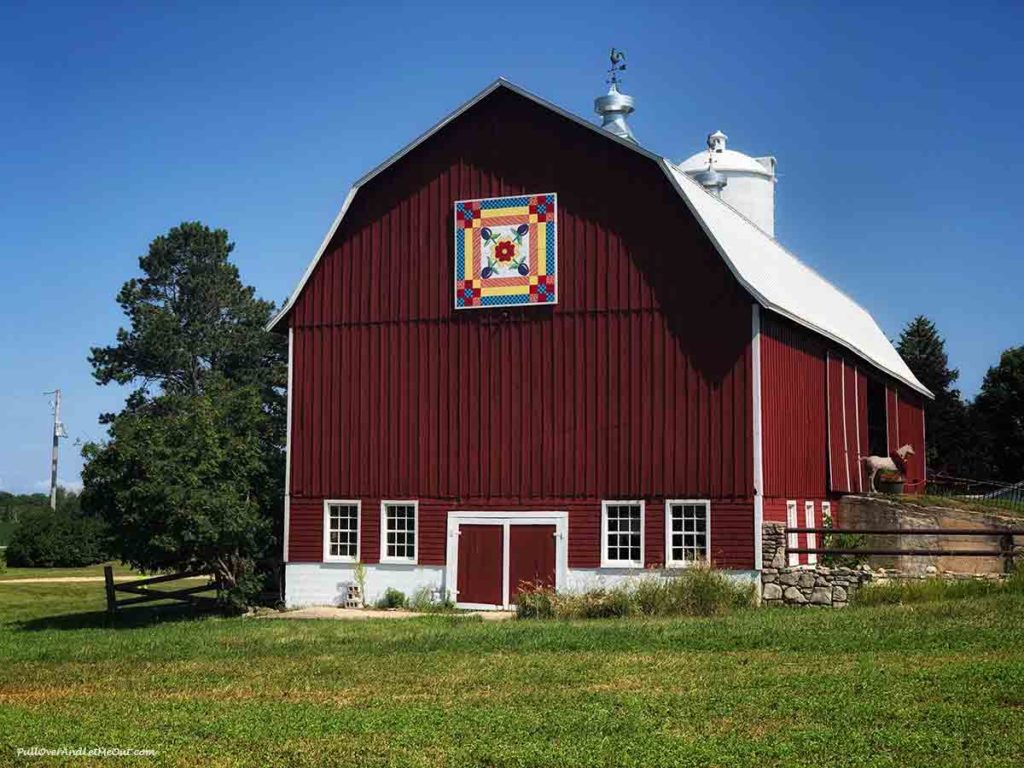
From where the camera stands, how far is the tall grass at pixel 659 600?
72.5ft

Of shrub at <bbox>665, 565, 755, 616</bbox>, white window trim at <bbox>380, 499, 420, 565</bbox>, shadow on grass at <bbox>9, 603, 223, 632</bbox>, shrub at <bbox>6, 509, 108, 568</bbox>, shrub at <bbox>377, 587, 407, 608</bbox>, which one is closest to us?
shrub at <bbox>665, 565, 755, 616</bbox>

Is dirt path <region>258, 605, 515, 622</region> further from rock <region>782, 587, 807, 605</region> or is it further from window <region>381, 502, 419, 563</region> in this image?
rock <region>782, 587, 807, 605</region>

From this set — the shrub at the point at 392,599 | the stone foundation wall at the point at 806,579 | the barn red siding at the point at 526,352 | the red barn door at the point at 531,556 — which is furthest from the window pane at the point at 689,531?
the shrub at the point at 392,599

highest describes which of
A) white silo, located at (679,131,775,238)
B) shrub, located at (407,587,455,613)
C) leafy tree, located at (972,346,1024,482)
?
white silo, located at (679,131,775,238)

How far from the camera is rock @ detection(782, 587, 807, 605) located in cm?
2366

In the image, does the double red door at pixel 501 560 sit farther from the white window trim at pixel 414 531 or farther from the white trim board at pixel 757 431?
the white trim board at pixel 757 431

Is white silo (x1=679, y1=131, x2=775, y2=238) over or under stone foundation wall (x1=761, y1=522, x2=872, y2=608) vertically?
over

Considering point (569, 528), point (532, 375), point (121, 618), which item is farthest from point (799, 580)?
point (121, 618)

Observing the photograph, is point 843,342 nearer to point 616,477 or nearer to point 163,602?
point 616,477

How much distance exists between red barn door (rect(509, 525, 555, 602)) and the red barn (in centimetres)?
5

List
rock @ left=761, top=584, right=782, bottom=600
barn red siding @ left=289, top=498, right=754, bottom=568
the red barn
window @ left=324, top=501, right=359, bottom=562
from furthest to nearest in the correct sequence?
window @ left=324, top=501, right=359, bottom=562 < the red barn < barn red siding @ left=289, top=498, right=754, bottom=568 < rock @ left=761, top=584, right=782, bottom=600

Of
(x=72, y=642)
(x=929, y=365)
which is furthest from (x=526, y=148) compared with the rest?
(x=929, y=365)

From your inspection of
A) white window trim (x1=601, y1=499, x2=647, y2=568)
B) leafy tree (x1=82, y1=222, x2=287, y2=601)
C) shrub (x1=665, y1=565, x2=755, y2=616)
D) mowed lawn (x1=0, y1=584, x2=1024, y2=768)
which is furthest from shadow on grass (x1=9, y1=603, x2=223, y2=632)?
shrub (x1=665, y1=565, x2=755, y2=616)

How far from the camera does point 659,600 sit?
2223cm
